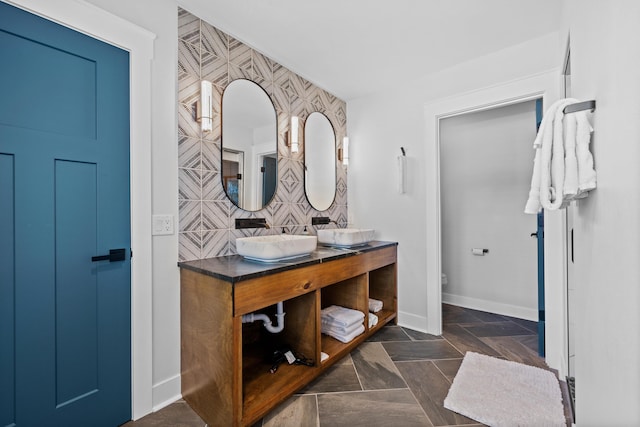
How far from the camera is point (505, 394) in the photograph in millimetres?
1736

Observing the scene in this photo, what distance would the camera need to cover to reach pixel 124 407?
1.54m

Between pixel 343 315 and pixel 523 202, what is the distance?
230 cm

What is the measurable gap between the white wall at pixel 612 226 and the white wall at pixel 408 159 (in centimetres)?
143

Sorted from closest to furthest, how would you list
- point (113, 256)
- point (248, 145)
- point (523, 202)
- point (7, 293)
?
point (7, 293) < point (113, 256) < point (248, 145) < point (523, 202)

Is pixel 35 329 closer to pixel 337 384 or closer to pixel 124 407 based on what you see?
pixel 124 407

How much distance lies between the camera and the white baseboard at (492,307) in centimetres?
299

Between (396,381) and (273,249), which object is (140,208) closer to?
(273,249)

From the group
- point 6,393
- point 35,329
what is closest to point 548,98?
point 35,329

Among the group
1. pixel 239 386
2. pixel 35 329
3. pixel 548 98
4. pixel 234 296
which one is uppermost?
pixel 548 98

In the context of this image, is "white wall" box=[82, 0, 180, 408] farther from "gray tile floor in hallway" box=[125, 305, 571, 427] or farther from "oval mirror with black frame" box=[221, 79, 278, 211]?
"oval mirror with black frame" box=[221, 79, 278, 211]

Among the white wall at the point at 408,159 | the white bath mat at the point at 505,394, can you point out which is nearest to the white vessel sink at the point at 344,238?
the white wall at the point at 408,159

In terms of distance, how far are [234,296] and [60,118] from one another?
118 cm

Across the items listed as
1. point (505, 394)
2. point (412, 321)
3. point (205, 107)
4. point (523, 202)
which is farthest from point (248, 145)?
point (523, 202)

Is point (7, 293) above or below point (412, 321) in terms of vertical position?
above
